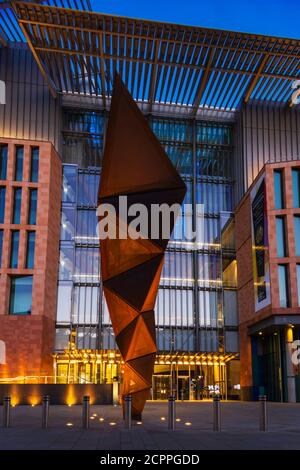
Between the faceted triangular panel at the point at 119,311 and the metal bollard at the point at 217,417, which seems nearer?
the metal bollard at the point at 217,417

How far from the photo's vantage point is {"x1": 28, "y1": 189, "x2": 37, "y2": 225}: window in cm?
3988

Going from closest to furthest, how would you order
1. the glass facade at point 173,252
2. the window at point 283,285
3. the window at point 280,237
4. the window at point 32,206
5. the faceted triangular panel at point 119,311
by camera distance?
the faceted triangular panel at point 119,311
the window at point 283,285
the window at point 280,237
the window at point 32,206
the glass facade at point 173,252

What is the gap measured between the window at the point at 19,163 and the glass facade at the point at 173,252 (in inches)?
200

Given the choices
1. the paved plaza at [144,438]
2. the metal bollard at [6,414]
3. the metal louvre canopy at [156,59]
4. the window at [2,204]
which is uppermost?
the metal louvre canopy at [156,59]

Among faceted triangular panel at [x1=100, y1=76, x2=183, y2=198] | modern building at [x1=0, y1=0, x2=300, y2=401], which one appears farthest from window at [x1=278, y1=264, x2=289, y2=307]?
faceted triangular panel at [x1=100, y1=76, x2=183, y2=198]

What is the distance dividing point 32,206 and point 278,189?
54.7ft

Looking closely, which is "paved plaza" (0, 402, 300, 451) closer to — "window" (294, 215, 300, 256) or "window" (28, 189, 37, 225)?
"window" (294, 215, 300, 256)

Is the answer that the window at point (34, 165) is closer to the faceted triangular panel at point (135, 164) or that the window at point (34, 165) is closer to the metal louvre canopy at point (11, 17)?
the metal louvre canopy at point (11, 17)

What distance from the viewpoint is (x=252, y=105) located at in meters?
46.1

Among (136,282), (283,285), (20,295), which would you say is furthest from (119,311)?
(20,295)

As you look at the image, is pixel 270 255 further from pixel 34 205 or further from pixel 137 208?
pixel 137 208

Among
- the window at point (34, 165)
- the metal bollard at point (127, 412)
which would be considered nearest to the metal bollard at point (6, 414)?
the metal bollard at point (127, 412)

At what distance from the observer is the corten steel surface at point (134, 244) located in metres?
15.4
